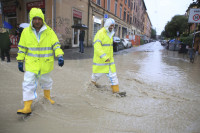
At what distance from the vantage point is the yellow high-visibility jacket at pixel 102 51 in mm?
3531

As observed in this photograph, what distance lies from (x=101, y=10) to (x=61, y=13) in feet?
30.5

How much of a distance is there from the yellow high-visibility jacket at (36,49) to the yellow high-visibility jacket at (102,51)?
1.01 metres

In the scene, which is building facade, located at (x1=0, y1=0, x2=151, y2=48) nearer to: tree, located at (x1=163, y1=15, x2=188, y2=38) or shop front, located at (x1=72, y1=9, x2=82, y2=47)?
shop front, located at (x1=72, y1=9, x2=82, y2=47)

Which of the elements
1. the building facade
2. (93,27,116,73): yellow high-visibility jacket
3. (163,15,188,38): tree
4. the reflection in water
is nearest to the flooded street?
the reflection in water

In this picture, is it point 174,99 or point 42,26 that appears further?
point 174,99

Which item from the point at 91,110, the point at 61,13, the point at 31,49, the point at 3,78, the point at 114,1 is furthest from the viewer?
the point at 114,1

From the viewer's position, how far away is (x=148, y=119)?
2709mm

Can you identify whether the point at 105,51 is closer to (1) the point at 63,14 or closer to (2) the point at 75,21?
(1) the point at 63,14

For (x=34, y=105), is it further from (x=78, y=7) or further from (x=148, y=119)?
(x=78, y=7)

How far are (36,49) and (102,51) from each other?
1413 millimetres

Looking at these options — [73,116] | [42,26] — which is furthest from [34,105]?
[42,26]

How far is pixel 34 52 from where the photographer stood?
2.68m

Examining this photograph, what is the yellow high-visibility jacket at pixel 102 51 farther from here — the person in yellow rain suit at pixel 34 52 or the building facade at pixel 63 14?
the building facade at pixel 63 14

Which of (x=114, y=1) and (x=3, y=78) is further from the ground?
(x=114, y=1)
